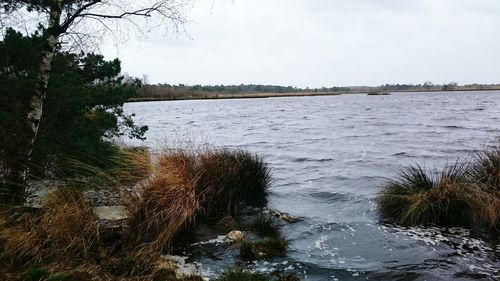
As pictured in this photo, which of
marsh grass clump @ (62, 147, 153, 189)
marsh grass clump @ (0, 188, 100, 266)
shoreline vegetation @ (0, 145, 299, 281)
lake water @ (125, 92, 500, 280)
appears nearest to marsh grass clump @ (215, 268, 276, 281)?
shoreline vegetation @ (0, 145, 299, 281)

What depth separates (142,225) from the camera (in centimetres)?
726

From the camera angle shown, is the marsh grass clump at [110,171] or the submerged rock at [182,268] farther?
the marsh grass clump at [110,171]

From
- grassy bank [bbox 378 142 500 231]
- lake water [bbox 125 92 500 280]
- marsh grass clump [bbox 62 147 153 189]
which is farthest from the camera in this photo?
grassy bank [bbox 378 142 500 231]

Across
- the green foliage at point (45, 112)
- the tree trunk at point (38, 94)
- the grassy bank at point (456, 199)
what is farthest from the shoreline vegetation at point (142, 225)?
the grassy bank at point (456, 199)

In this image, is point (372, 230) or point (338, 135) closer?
point (372, 230)

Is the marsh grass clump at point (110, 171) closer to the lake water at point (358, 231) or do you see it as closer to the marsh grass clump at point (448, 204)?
the lake water at point (358, 231)

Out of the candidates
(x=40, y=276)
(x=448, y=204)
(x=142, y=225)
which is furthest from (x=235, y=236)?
(x=448, y=204)

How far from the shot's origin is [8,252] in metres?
5.60

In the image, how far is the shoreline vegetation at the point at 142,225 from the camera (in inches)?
225

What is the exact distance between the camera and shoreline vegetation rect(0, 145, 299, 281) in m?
5.71

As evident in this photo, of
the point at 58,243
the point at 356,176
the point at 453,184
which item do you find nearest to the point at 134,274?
the point at 58,243

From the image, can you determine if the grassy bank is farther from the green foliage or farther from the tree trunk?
the tree trunk

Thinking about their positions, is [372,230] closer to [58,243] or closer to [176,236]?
[176,236]

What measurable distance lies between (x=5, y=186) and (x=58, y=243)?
169 cm
